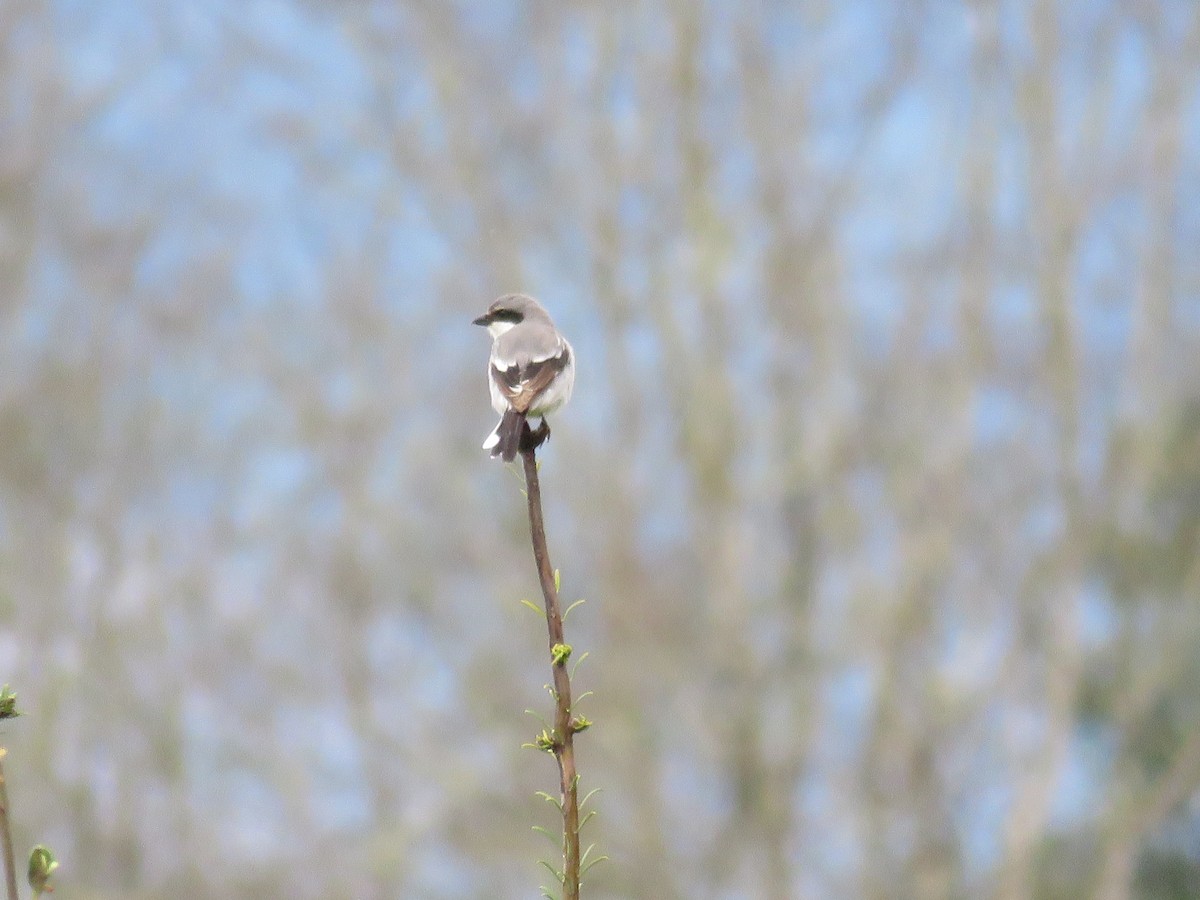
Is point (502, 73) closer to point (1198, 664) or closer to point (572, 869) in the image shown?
point (1198, 664)

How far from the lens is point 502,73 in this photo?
1288 cm

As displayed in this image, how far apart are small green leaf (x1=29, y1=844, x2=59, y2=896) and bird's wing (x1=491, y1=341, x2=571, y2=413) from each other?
4.88ft

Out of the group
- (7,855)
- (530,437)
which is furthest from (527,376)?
(7,855)

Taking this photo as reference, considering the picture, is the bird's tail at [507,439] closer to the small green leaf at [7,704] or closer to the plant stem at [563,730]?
the plant stem at [563,730]

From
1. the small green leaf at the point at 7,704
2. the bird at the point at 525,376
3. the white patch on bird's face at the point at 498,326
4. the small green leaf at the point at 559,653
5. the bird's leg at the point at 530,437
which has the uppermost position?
the white patch on bird's face at the point at 498,326

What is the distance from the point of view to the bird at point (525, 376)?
2.41 m

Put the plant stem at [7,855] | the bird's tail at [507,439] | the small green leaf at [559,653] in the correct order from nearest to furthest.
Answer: the plant stem at [7,855], the small green leaf at [559,653], the bird's tail at [507,439]

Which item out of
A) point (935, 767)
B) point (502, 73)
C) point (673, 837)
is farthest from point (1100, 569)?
point (502, 73)

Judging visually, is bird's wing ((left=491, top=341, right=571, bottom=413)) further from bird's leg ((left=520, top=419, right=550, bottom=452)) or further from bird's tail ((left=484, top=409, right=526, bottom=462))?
bird's tail ((left=484, top=409, right=526, bottom=462))

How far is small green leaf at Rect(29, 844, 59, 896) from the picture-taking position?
119 centimetres

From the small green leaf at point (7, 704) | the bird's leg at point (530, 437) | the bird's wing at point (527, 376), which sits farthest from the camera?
the bird's wing at point (527, 376)

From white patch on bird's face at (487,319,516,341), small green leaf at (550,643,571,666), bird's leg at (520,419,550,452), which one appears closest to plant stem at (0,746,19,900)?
small green leaf at (550,643,571,666)

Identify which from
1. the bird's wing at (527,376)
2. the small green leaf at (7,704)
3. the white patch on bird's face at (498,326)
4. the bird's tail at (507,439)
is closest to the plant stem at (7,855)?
the small green leaf at (7,704)

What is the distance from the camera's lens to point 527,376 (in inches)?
116
